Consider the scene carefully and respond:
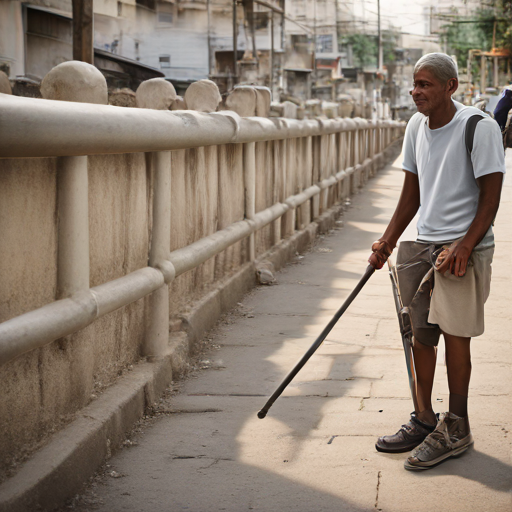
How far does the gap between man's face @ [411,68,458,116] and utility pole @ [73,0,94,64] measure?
13.1 ft

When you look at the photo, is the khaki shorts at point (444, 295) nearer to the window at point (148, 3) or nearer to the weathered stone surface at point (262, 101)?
the weathered stone surface at point (262, 101)

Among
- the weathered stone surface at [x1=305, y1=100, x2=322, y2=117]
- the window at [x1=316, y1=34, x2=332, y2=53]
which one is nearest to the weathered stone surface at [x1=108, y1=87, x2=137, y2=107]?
the weathered stone surface at [x1=305, y1=100, x2=322, y2=117]

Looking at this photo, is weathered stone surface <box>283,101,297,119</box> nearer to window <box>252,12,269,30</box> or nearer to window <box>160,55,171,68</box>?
window <box>160,55,171,68</box>

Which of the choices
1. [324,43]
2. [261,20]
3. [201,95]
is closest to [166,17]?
[261,20]

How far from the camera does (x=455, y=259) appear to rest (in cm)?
306

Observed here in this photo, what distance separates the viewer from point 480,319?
3152 mm

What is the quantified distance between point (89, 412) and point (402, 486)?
4.09ft

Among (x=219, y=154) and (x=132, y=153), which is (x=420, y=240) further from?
(x=219, y=154)

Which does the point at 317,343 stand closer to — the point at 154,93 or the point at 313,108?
the point at 154,93

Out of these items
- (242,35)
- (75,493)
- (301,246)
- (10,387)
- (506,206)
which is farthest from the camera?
(242,35)

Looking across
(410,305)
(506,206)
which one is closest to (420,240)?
(410,305)

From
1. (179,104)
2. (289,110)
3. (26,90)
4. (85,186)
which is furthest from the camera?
(289,110)

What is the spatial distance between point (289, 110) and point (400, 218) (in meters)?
4.56

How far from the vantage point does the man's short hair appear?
9.98 feet
